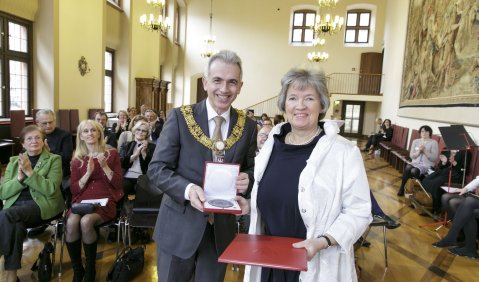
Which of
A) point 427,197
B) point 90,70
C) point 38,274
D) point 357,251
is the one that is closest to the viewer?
point 38,274

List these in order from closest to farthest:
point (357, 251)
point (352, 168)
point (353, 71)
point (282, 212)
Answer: point (352, 168)
point (282, 212)
point (357, 251)
point (353, 71)

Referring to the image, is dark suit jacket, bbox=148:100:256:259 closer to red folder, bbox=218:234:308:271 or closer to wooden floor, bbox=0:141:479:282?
red folder, bbox=218:234:308:271

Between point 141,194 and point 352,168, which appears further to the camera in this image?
point 141,194

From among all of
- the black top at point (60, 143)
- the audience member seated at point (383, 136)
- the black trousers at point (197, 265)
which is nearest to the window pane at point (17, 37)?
the black top at point (60, 143)

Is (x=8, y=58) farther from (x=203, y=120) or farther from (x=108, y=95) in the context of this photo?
(x=203, y=120)

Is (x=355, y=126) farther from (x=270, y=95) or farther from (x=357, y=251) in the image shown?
(x=357, y=251)

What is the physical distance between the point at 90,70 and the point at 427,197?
29.4 feet

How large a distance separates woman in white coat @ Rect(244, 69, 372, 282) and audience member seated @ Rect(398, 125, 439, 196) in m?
6.15

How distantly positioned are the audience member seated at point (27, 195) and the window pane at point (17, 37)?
19.1 ft

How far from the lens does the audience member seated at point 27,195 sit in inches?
113

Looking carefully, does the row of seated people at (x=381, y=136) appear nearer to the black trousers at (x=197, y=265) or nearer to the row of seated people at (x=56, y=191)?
the row of seated people at (x=56, y=191)

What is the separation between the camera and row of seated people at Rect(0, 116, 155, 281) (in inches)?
115

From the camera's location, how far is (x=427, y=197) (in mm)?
5730

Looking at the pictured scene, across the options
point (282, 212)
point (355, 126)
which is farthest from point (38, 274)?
point (355, 126)
